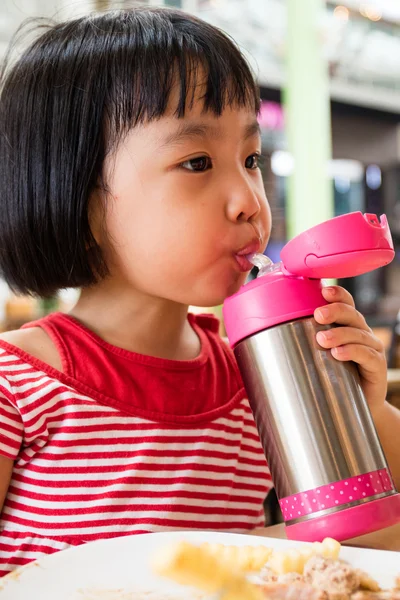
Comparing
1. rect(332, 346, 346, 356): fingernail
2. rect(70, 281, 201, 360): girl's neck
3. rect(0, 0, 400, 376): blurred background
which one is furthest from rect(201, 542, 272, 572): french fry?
rect(0, 0, 400, 376): blurred background

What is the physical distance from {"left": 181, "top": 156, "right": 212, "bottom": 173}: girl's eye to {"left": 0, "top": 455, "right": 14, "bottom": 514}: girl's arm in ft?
1.26

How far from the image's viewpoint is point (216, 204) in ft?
2.61

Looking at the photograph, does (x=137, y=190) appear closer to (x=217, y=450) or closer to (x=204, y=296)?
(x=204, y=296)

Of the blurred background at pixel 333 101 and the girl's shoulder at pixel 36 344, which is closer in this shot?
the girl's shoulder at pixel 36 344

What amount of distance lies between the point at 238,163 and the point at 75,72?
23cm

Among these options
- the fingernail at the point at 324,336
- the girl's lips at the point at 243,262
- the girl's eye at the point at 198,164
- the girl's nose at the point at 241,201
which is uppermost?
the girl's eye at the point at 198,164

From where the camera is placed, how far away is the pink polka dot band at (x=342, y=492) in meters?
0.61

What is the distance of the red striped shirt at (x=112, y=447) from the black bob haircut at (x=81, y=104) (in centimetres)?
12

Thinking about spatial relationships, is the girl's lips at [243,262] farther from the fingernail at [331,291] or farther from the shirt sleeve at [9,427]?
the shirt sleeve at [9,427]

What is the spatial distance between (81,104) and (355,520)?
55cm

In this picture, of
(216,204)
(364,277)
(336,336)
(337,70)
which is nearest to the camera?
(336,336)

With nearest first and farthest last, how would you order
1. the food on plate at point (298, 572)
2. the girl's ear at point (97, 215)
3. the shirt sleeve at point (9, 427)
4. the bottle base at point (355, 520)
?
the food on plate at point (298, 572) → the bottle base at point (355, 520) → the shirt sleeve at point (9, 427) → the girl's ear at point (97, 215)

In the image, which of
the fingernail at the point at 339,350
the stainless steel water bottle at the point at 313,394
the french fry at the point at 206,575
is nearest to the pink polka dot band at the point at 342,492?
the stainless steel water bottle at the point at 313,394

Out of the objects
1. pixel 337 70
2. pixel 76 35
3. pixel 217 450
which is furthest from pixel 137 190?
pixel 337 70
